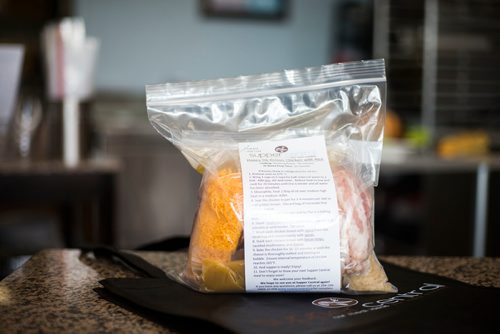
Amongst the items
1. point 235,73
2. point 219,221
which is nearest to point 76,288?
point 219,221

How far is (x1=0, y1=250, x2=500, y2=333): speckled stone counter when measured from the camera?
445mm

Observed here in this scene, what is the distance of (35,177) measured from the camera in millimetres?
1784

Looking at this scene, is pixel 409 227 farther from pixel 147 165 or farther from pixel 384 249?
pixel 147 165

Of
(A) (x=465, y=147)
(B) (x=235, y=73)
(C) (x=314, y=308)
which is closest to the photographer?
(C) (x=314, y=308)

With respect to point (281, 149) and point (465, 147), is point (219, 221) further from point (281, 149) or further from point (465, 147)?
point (465, 147)

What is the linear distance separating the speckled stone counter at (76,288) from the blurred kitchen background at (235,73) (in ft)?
4.05

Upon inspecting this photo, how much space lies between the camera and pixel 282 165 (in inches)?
21.3

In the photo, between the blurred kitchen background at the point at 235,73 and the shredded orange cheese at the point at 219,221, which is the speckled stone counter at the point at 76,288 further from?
the blurred kitchen background at the point at 235,73

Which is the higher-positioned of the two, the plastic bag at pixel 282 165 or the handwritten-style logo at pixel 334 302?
the plastic bag at pixel 282 165

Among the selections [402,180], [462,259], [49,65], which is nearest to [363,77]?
[462,259]

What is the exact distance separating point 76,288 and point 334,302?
0.22m

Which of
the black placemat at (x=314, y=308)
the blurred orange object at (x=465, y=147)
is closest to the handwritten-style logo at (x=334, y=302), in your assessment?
the black placemat at (x=314, y=308)

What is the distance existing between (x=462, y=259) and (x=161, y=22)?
13.1 ft

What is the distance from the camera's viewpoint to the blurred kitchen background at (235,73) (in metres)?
2.03
